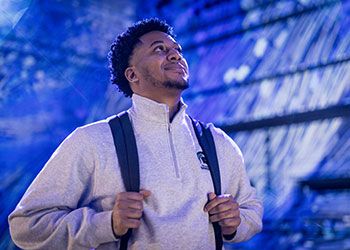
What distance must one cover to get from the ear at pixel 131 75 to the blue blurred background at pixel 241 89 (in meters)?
0.93

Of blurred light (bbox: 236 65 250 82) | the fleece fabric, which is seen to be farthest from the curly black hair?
blurred light (bbox: 236 65 250 82)

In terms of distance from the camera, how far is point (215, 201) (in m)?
1.08

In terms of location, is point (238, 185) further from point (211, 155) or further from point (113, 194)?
point (113, 194)

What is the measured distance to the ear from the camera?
1.41 m

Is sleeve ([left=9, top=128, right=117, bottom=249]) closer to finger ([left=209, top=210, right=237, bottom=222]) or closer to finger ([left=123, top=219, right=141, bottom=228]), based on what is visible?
finger ([left=123, top=219, right=141, bottom=228])

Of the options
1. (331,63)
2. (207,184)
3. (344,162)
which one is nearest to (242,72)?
(331,63)

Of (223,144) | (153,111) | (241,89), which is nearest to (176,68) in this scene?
(153,111)

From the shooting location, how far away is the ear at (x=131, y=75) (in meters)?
1.41

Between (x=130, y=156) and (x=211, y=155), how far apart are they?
245 millimetres

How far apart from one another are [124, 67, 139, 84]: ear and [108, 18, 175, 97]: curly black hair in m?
0.04

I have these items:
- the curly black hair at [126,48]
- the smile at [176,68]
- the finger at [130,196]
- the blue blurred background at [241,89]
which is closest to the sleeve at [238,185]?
the smile at [176,68]

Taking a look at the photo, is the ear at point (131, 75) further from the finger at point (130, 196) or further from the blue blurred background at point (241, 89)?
the blue blurred background at point (241, 89)

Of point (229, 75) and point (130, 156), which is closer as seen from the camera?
point (130, 156)

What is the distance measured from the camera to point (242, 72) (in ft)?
7.39
